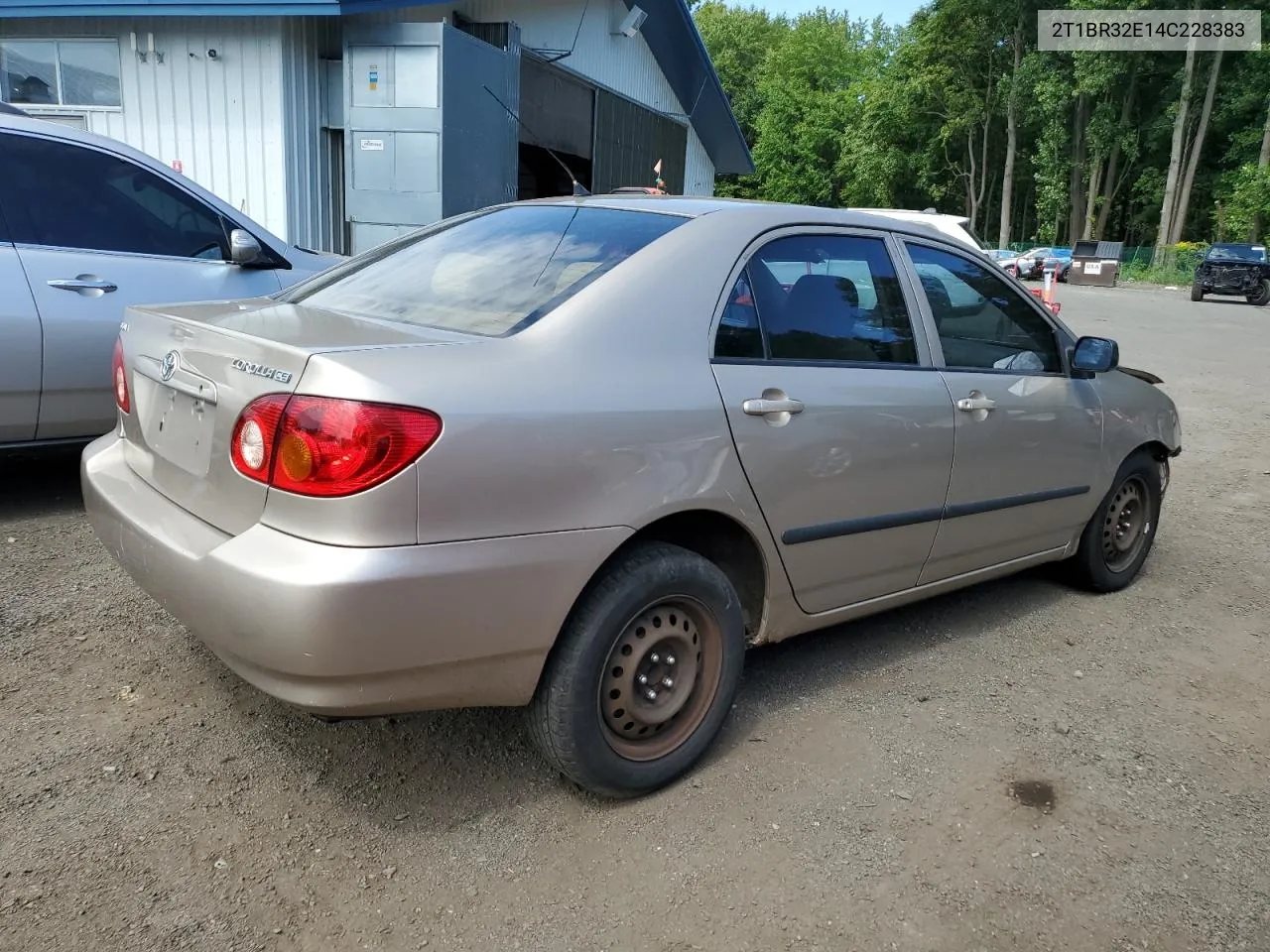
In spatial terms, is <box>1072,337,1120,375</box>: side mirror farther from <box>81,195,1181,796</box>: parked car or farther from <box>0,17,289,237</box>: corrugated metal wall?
<box>0,17,289,237</box>: corrugated metal wall

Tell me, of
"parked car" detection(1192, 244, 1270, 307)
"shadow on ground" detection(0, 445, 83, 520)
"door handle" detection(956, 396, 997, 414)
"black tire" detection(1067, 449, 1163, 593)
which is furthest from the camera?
"parked car" detection(1192, 244, 1270, 307)

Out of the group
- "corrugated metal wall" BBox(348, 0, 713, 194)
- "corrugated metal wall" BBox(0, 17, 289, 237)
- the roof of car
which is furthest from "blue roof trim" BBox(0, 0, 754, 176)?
the roof of car

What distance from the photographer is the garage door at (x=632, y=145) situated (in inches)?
608

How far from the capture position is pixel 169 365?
8.93 feet

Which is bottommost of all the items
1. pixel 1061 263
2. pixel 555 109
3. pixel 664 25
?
pixel 1061 263

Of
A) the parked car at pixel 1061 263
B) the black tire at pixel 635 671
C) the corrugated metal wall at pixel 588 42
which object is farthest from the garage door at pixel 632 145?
the parked car at pixel 1061 263

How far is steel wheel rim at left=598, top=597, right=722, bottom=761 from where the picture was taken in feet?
8.76

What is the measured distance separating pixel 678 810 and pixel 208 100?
9.73 metres

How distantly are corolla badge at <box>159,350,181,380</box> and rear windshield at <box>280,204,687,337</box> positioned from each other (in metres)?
0.49

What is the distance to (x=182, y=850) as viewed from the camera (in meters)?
2.41

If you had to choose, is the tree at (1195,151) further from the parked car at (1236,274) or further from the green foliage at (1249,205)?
the parked car at (1236,274)

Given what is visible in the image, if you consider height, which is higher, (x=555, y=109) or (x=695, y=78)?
(x=695, y=78)

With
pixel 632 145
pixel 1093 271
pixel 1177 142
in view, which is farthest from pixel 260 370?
→ pixel 1177 142

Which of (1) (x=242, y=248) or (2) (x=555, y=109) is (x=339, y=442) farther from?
(2) (x=555, y=109)
